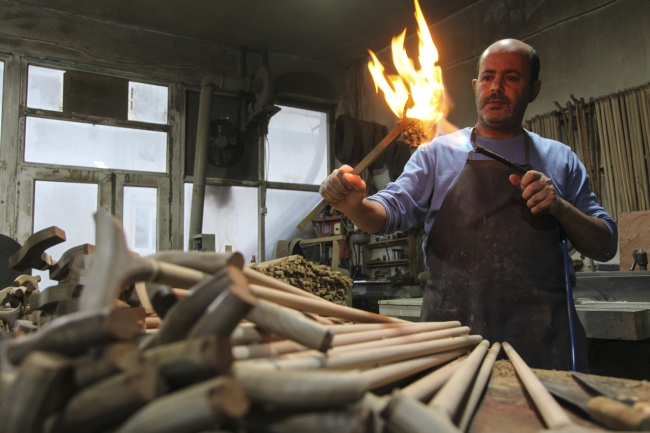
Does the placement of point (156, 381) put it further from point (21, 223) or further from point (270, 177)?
point (270, 177)

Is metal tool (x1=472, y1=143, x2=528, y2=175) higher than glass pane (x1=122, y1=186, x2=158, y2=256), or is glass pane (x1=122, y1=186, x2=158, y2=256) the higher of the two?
glass pane (x1=122, y1=186, x2=158, y2=256)

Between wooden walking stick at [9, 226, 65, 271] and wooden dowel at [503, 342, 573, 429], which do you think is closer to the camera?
wooden dowel at [503, 342, 573, 429]

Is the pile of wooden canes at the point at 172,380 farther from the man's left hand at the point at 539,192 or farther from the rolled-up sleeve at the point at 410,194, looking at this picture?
the rolled-up sleeve at the point at 410,194

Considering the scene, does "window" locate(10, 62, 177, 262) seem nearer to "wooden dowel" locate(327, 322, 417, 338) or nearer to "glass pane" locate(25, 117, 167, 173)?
"glass pane" locate(25, 117, 167, 173)

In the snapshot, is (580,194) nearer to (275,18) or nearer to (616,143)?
(616,143)

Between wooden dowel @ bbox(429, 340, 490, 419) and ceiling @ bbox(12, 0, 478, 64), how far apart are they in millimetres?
6645

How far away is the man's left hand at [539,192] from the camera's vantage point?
1.89 meters

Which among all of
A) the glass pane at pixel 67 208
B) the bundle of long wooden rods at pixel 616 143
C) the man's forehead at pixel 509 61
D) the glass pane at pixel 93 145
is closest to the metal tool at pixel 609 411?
the man's forehead at pixel 509 61

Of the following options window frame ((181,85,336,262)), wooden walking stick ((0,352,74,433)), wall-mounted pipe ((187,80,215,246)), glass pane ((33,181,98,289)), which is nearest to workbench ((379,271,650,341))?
wooden walking stick ((0,352,74,433))

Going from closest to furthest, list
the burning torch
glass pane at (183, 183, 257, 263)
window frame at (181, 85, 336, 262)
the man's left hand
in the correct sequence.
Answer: the man's left hand → the burning torch → glass pane at (183, 183, 257, 263) → window frame at (181, 85, 336, 262)

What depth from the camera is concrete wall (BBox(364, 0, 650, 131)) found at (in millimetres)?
5180

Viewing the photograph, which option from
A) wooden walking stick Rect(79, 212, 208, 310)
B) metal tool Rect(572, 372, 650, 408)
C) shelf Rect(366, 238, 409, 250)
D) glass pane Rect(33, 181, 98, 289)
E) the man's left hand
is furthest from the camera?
shelf Rect(366, 238, 409, 250)

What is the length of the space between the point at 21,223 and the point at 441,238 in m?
6.08

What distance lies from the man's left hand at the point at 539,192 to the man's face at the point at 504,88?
1.80 feet
